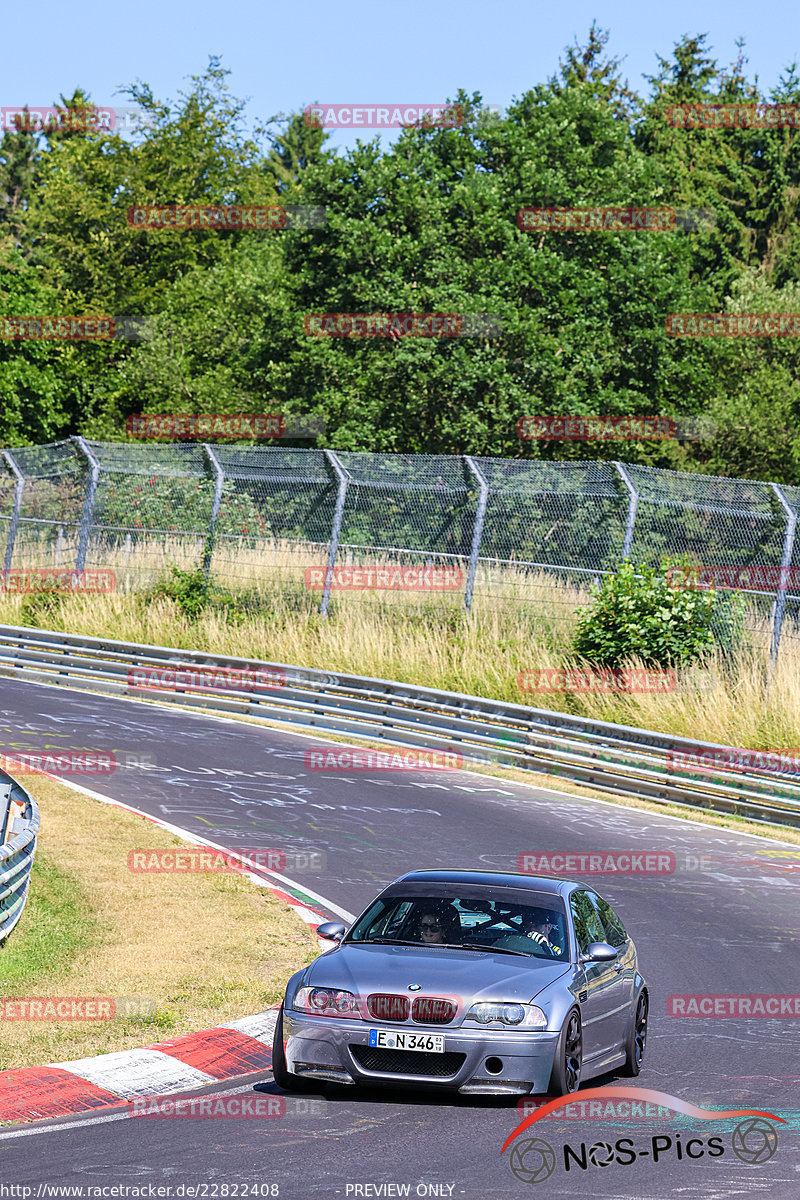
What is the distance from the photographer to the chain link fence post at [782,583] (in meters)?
21.1

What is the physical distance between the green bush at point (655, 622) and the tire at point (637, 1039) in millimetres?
13356

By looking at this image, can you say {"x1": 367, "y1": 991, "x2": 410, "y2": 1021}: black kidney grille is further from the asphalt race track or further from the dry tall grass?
the dry tall grass

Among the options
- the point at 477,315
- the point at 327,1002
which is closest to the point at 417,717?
the point at 327,1002

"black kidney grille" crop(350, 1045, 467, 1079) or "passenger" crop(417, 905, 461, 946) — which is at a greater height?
"passenger" crop(417, 905, 461, 946)

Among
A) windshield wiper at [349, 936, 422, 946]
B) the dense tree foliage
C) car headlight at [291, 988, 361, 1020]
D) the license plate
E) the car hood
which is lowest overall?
the license plate

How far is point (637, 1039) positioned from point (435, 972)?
1.79 metres

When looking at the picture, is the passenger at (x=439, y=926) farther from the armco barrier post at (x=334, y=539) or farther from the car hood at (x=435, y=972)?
the armco barrier post at (x=334, y=539)

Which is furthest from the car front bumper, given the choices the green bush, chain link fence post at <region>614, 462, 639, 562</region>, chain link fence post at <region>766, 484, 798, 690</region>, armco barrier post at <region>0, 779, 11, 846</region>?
chain link fence post at <region>614, 462, 639, 562</region>

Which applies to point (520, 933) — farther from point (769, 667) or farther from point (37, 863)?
point (769, 667)

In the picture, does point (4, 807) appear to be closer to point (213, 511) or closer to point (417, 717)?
point (417, 717)

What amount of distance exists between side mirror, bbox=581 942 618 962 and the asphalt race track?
2.29ft

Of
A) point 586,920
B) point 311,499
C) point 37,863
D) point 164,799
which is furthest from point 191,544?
point 586,920

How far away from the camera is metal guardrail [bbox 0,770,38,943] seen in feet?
33.7

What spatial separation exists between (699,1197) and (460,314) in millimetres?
33955
